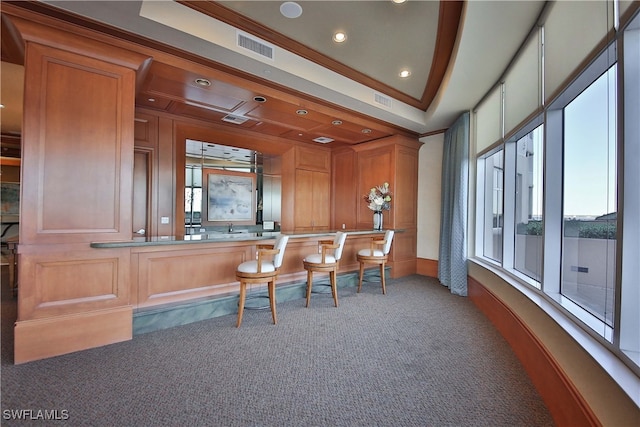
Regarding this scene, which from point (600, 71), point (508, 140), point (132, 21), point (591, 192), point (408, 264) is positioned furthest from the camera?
point (408, 264)

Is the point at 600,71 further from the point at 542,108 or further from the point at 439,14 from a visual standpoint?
the point at 439,14

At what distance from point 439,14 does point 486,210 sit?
3004 millimetres

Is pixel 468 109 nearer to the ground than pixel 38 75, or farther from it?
farther from it

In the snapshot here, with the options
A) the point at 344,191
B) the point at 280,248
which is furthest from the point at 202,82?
the point at 344,191

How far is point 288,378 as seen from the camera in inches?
85.1

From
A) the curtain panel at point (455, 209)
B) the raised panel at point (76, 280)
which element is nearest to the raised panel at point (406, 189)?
the curtain panel at point (455, 209)

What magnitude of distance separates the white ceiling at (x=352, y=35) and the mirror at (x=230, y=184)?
105 inches

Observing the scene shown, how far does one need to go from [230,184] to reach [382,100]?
11.9 feet

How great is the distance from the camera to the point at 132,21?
8.04ft

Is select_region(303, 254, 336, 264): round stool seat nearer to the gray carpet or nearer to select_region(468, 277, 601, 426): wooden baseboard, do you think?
the gray carpet

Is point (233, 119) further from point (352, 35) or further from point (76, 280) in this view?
point (76, 280)

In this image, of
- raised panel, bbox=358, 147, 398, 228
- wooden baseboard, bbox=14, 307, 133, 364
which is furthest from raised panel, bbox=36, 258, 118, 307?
raised panel, bbox=358, 147, 398, 228

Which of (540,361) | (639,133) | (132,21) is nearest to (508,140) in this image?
(639,133)

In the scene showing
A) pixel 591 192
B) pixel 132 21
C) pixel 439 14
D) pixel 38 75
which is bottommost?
pixel 591 192
